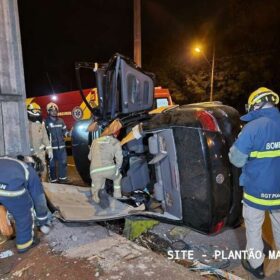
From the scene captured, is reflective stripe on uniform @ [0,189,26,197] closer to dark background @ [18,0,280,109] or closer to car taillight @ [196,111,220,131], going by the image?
car taillight @ [196,111,220,131]

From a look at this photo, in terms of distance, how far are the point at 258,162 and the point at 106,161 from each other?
200 centimetres

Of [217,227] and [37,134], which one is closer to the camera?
[217,227]

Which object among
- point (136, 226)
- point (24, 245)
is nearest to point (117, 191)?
point (136, 226)

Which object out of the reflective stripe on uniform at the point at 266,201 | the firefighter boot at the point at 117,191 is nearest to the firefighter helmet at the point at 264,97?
the reflective stripe on uniform at the point at 266,201

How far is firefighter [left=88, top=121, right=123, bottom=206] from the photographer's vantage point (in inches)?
158

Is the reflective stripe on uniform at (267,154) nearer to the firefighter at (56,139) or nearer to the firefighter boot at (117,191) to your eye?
the firefighter boot at (117,191)

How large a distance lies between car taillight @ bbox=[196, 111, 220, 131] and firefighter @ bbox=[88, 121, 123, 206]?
52.5 inches

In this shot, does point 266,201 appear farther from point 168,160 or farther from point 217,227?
point 168,160

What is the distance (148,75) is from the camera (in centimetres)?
432

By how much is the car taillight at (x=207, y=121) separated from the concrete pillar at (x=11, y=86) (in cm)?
239

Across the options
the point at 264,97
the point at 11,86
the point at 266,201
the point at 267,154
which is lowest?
the point at 266,201

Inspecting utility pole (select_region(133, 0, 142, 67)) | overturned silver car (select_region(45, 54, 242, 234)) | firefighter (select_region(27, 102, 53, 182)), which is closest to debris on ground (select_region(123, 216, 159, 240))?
overturned silver car (select_region(45, 54, 242, 234))

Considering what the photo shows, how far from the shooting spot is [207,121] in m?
2.95

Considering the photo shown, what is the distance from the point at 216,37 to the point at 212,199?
19194mm
